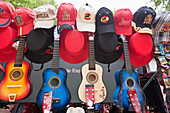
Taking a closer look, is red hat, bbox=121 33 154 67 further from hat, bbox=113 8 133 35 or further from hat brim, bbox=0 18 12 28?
hat brim, bbox=0 18 12 28

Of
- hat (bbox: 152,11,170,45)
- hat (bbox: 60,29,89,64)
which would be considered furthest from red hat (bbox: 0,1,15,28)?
hat (bbox: 152,11,170,45)

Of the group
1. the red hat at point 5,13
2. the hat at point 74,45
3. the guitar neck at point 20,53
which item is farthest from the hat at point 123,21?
the red hat at point 5,13

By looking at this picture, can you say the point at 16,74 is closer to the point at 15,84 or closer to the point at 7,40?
the point at 15,84

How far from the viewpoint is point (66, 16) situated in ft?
5.05

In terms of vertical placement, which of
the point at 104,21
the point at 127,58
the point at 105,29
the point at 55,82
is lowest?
the point at 55,82

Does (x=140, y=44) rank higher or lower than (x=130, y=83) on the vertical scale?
higher

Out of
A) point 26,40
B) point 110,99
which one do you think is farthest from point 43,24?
point 110,99

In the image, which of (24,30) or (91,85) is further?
(24,30)

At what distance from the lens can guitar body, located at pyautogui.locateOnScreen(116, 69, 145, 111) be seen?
1.34m

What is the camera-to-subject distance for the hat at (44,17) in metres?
1.50

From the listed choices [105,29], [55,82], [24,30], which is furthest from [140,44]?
[24,30]

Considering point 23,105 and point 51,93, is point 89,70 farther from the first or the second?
point 23,105

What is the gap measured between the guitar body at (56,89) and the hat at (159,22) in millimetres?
1258

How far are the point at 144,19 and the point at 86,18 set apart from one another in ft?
2.34
